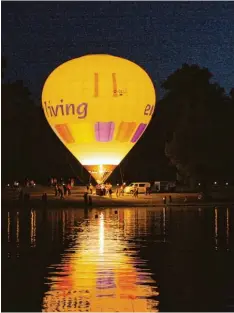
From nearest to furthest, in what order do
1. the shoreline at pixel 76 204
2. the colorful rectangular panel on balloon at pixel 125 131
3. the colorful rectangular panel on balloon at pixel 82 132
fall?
the shoreline at pixel 76 204 < the colorful rectangular panel on balloon at pixel 82 132 < the colorful rectangular panel on balloon at pixel 125 131

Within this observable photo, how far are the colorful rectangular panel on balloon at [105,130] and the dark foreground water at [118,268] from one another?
69.3ft

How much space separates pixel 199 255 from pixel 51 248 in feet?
14.7

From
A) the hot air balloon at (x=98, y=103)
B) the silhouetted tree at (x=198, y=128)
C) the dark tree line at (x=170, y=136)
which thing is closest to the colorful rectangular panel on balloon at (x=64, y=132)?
the hot air balloon at (x=98, y=103)

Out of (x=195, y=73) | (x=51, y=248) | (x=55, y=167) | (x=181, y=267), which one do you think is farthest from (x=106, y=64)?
(x=55, y=167)

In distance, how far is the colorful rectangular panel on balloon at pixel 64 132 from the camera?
52856mm

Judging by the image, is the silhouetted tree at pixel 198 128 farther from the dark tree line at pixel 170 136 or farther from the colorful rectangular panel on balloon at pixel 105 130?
the colorful rectangular panel on balloon at pixel 105 130

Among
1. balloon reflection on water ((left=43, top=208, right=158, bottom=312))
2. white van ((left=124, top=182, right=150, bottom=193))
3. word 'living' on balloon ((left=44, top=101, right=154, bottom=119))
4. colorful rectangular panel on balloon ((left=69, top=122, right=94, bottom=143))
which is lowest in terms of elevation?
balloon reflection on water ((left=43, top=208, right=158, bottom=312))

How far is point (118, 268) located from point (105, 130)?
35.0 meters

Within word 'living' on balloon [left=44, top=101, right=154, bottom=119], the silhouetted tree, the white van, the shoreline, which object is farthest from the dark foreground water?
the white van

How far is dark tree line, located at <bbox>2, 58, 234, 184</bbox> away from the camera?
67938 mm

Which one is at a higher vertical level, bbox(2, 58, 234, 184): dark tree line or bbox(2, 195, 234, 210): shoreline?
bbox(2, 58, 234, 184): dark tree line

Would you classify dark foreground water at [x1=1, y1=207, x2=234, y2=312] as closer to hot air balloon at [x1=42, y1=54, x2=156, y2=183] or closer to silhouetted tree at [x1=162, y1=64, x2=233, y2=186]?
hot air balloon at [x1=42, y1=54, x2=156, y2=183]

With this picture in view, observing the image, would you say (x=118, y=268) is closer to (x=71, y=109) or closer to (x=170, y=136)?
(x=71, y=109)

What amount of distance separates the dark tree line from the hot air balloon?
51.3 feet
